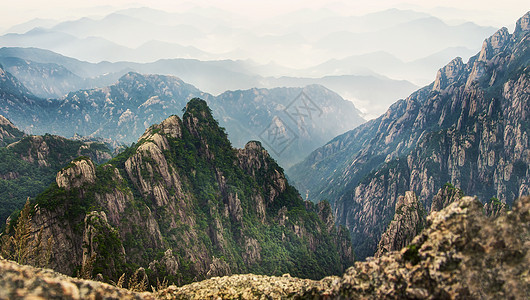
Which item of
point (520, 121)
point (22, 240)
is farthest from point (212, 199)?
point (520, 121)

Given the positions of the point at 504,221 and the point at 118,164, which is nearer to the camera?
the point at 504,221

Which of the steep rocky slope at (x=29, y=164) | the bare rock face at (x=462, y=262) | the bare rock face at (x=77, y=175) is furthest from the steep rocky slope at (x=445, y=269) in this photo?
the steep rocky slope at (x=29, y=164)

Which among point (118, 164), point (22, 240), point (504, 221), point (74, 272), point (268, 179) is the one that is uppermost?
point (118, 164)

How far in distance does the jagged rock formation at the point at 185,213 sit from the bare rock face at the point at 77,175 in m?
0.20

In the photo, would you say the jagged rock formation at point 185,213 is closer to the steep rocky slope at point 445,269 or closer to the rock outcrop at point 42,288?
the rock outcrop at point 42,288

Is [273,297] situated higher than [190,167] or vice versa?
[190,167]

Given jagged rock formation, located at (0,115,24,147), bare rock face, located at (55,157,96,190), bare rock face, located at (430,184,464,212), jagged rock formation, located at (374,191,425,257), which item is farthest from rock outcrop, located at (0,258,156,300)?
jagged rock formation, located at (0,115,24,147)

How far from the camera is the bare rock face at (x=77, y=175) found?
58594 millimetres

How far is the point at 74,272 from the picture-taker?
48156 mm

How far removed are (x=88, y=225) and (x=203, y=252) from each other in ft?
111

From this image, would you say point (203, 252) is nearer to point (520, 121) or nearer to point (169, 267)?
point (169, 267)

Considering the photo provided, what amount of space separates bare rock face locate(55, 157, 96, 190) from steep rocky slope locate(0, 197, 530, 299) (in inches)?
1931

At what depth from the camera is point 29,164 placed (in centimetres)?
12706

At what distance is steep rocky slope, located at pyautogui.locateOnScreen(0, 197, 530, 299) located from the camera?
14.9 metres
